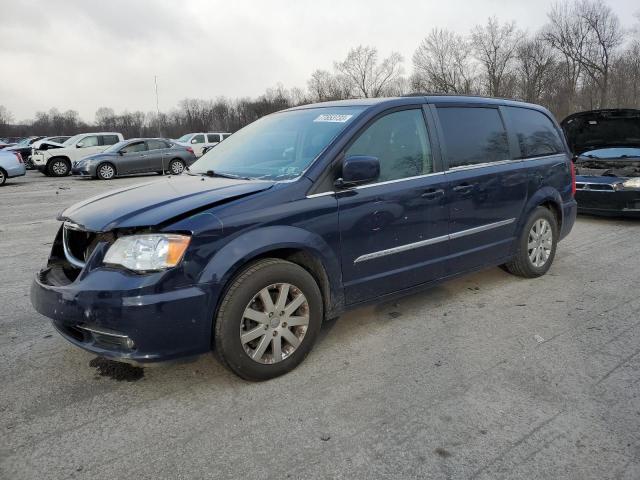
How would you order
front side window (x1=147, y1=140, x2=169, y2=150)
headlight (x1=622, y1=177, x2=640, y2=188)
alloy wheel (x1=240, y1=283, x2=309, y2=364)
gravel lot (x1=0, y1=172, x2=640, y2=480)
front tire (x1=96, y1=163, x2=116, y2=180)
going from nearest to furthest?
gravel lot (x1=0, y1=172, x2=640, y2=480)
alloy wheel (x1=240, y1=283, x2=309, y2=364)
headlight (x1=622, y1=177, x2=640, y2=188)
front tire (x1=96, y1=163, x2=116, y2=180)
front side window (x1=147, y1=140, x2=169, y2=150)

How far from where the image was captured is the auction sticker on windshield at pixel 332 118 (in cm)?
354

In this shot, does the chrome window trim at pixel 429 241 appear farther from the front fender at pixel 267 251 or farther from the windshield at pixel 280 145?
the windshield at pixel 280 145

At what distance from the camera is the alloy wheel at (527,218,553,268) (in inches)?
191

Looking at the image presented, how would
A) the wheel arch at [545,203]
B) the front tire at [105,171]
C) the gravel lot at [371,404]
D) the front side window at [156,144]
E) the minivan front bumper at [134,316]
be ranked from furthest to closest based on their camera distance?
the front side window at [156,144] < the front tire at [105,171] < the wheel arch at [545,203] < the minivan front bumper at [134,316] < the gravel lot at [371,404]

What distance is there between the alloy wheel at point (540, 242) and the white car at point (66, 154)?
2066 centimetres

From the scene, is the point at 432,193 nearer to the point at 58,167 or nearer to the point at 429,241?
the point at 429,241

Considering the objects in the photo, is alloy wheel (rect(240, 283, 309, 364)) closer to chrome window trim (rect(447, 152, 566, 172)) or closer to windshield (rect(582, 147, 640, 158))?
chrome window trim (rect(447, 152, 566, 172))

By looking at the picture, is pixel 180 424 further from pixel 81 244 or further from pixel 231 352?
pixel 81 244

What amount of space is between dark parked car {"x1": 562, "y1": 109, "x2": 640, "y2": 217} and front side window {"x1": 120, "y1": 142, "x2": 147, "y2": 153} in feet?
49.7

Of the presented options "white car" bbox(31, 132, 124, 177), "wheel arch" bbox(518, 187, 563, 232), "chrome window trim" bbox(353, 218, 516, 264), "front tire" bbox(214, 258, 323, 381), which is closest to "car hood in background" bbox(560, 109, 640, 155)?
"wheel arch" bbox(518, 187, 563, 232)

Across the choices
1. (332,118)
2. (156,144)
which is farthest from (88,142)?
(332,118)

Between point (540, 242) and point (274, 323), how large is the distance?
3.22m

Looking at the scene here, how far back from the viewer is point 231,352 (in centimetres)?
282

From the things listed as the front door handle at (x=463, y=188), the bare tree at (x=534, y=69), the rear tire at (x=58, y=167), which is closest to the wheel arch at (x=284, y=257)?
the front door handle at (x=463, y=188)
